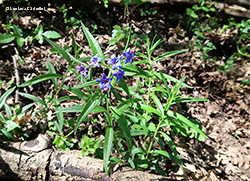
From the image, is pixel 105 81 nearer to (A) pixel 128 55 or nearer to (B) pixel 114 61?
(B) pixel 114 61

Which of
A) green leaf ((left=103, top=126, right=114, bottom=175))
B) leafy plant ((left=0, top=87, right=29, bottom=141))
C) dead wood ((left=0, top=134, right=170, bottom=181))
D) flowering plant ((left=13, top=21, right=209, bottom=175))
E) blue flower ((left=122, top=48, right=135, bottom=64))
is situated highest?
blue flower ((left=122, top=48, right=135, bottom=64))

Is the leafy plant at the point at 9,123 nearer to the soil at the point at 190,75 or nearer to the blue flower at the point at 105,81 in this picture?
the soil at the point at 190,75

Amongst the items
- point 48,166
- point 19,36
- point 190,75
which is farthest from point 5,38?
point 190,75

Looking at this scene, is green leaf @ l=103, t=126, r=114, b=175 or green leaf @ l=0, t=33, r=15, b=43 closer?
green leaf @ l=103, t=126, r=114, b=175

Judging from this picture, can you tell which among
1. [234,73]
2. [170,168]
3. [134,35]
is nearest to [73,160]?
[170,168]

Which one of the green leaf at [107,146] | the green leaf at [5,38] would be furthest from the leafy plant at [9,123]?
the green leaf at [107,146]

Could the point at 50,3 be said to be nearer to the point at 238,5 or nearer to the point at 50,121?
the point at 50,121

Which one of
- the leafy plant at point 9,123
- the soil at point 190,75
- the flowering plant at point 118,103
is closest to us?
the flowering plant at point 118,103

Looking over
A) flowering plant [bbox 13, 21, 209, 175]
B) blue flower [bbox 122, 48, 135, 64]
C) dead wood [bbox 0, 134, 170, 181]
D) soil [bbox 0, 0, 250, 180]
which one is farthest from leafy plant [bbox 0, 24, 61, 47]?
blue flower [bbox 122, 48, 135, 64]

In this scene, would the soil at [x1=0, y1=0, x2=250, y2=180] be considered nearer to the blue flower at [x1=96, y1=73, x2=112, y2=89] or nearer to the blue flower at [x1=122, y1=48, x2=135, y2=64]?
the blue flower at [x1=96, y1=73, x2=112, y2=89]
